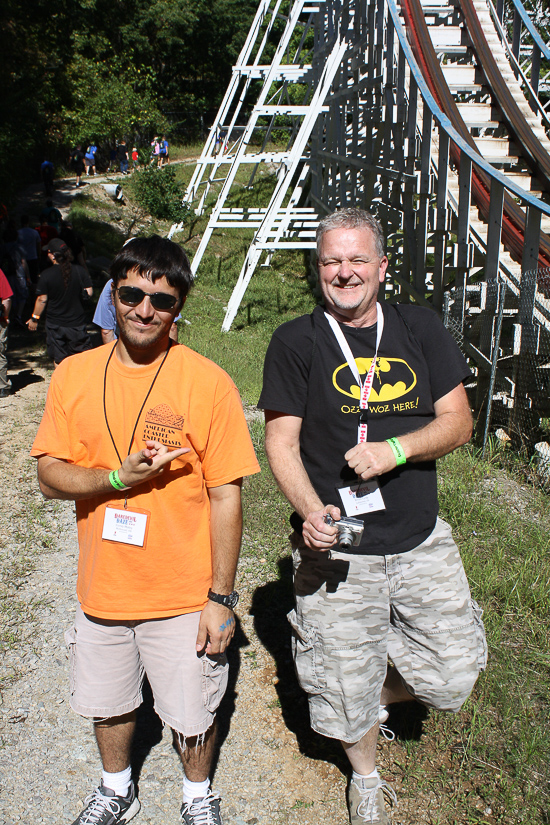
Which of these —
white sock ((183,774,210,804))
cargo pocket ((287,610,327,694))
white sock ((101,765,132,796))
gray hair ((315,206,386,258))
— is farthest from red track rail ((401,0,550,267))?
white sock ((101,765,132,796))

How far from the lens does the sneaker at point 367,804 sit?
8.14ft

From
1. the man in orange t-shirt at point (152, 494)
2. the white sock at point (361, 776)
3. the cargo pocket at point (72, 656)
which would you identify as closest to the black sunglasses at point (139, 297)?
the man in orange t-shirt at point (152, 494)

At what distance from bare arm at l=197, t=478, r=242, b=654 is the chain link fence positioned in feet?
11.9

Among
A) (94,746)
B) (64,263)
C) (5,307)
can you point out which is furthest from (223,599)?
(5,307)

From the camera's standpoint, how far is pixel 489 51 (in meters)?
10.3

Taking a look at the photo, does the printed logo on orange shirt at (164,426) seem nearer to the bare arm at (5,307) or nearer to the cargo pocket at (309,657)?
the cargo pocket at (309,657)

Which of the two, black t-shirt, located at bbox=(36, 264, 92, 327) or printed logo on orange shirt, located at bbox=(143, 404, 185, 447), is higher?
printed logo on orange shirt, located at bbox=(143, 404, 185, 447)

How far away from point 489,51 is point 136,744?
35.9 ft

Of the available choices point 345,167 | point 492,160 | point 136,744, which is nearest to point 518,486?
point 136,744

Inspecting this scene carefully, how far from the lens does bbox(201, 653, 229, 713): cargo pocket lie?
2.29 meters

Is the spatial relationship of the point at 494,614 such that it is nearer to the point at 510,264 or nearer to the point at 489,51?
the point at 510,264

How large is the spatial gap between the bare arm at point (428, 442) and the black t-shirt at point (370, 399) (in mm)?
54

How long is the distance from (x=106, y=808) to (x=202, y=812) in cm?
37

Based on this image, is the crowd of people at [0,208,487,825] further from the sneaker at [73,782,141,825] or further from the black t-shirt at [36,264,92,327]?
the black t-shirt at [36,264,92,327]
